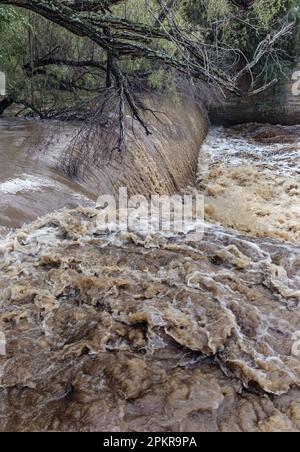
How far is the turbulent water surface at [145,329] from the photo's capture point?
2.39m

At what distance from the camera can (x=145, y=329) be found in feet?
10.0

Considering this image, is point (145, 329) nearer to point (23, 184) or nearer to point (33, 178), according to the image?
point (23, 184)

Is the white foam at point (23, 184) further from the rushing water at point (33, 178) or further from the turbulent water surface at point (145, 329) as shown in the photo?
the turbulent water surface at point (145, 329)

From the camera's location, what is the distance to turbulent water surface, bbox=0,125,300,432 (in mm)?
2389

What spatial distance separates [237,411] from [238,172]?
20.8ft

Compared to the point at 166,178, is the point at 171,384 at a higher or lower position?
lower

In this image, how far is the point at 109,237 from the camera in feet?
14.8

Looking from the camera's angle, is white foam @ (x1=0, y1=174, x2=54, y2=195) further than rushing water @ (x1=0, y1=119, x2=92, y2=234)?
Yes

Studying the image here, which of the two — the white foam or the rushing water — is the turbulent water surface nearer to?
the rushing water

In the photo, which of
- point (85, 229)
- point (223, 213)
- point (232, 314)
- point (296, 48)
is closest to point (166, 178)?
point (223, 213)

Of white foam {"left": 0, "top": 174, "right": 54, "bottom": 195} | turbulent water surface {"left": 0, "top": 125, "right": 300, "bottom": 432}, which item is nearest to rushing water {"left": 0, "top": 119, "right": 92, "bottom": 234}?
white foam {"left": 0, "top": 174, "right": 54, "bottom": 195}

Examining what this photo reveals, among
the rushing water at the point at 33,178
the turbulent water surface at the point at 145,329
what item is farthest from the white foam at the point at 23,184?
the turbulent water surface at the point at 145,329

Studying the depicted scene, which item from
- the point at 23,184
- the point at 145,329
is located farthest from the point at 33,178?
the point at 145,329
